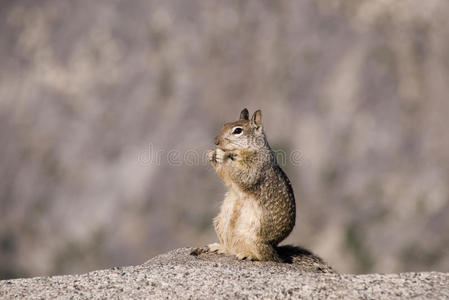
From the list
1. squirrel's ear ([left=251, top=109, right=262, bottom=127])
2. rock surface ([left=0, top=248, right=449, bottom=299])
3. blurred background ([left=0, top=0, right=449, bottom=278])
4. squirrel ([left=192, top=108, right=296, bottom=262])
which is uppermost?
blurred background ([left=0, top=0, right=449, bottom=278])

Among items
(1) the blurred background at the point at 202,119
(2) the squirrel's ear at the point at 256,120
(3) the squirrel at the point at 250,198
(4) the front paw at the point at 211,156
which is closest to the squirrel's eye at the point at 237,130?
(3) the squirrel at the point at 250,198

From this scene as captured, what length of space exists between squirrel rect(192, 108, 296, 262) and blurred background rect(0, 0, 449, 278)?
65.0 ft

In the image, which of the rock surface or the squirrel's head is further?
the squirrel's head

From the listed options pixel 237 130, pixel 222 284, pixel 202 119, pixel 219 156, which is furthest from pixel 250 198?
pixel 202 119

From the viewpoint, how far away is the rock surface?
22.9ft

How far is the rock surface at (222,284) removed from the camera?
275 inches

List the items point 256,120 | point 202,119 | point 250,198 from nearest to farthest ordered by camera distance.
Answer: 1. point 250,198
2. point 256,120
3. point 202,119

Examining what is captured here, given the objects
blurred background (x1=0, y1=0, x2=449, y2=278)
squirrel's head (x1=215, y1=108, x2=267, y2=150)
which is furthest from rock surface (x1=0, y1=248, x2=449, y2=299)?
blurred background (x1=0, y1=0, x2=449, y2=278)

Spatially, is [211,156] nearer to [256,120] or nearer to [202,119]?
[256,120]

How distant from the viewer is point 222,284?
729 cm

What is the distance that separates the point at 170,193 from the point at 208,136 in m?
3.28

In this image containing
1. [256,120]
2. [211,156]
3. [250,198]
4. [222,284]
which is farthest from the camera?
[256,120]

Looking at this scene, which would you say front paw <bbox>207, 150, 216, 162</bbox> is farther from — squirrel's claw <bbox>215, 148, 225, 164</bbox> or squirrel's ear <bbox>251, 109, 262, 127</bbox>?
squirrel's ear <bbox>251, 109, 262, 127</bbox>

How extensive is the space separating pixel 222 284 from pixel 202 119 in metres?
26.0
